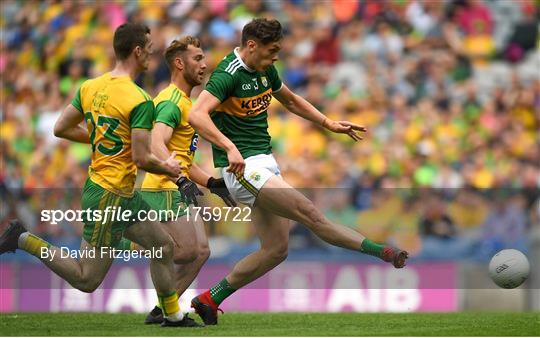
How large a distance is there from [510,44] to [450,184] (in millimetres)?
3829

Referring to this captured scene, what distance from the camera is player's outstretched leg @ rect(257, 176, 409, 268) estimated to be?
10.0 m

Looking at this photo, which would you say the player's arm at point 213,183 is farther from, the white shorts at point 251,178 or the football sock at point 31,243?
the football sock at point 31,243

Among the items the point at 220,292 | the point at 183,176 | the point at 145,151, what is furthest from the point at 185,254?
the point at 145,151

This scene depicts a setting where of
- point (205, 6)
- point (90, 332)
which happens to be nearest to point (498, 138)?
point (205, 6)

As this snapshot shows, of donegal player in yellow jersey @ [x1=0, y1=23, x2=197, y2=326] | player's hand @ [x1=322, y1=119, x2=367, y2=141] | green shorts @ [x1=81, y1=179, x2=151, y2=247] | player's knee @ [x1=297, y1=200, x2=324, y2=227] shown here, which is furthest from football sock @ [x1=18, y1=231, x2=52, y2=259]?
player's hand @ [x1=322, y1=119, x2=367, y2=141]

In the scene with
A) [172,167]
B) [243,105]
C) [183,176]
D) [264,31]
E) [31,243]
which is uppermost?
[264,31]

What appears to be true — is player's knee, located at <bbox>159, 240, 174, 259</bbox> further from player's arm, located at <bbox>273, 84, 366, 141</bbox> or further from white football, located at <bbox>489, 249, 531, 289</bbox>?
white football, located at <bbox>489, 249, 531, 289</bbox>

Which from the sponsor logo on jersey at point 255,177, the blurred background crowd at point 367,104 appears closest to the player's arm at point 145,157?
the sponsor logo on jersey at point 255,177

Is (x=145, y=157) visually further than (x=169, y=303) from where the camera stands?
No

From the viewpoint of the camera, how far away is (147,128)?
926 cm

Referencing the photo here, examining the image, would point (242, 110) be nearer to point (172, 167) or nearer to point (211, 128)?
point (211, 128)

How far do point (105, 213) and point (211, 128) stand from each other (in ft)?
3.29

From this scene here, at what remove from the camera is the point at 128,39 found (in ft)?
30.9

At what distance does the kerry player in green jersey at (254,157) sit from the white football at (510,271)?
3.95 ft
